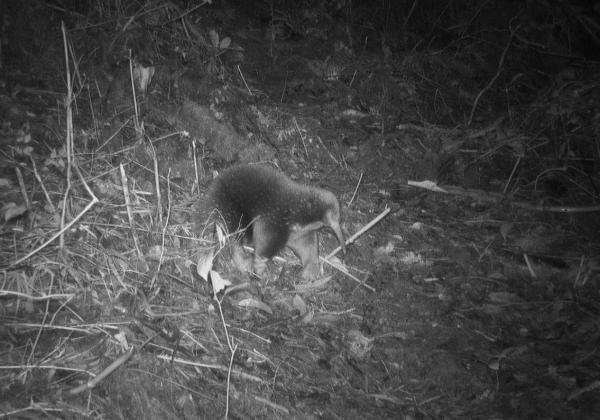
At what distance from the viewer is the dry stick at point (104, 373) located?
222 centimetres

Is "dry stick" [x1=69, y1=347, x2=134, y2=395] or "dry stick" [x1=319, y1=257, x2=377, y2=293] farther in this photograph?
"dry stick" [x1=319, y1=257, x2=377, y2=293]

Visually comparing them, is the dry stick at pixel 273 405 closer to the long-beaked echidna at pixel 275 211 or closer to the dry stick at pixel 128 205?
the long-beaked echidna at pixel 275 211

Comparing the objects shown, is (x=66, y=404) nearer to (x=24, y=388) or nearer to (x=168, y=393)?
(x=24, y=388)

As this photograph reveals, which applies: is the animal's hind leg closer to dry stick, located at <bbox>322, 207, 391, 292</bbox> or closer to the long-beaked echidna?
the long-beaked echidna

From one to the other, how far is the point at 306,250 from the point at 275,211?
0.43 meters

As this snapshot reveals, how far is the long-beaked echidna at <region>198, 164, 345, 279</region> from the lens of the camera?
352cm

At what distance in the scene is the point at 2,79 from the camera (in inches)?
142

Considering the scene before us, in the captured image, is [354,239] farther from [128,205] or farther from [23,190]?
[23,190]

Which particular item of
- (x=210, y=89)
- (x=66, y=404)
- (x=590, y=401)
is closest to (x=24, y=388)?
(x=66, y=404)

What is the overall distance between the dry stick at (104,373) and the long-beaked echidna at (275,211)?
1347 millimetres

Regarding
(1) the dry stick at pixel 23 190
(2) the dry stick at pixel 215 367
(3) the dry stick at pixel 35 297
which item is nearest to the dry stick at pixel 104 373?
(2) the dry stick at pixel 215 367

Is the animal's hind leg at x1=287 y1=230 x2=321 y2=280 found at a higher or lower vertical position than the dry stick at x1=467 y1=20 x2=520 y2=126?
lower

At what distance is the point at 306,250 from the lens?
3639mm

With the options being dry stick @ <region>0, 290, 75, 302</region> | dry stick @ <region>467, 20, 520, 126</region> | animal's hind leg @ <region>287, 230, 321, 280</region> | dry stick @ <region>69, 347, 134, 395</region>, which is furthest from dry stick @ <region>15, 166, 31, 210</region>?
dry stick @ <region>467, 20, 520, 126</region>
